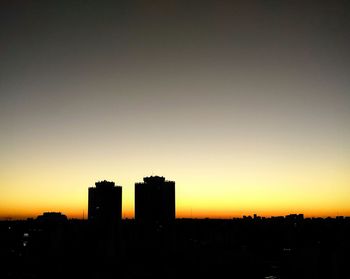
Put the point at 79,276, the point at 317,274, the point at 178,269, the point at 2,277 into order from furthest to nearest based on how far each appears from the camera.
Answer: the point at 178,269
the point at 317,274
the point at 79,276
the point at 2,277

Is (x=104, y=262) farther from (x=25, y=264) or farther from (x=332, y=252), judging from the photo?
(x=332, y=252)

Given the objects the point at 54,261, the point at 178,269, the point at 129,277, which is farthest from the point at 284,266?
the point at 54,261

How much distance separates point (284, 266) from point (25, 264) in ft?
394

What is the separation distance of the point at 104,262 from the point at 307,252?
9398cm

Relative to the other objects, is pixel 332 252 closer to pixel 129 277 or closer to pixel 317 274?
pixel 317 274

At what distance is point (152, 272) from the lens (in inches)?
7008

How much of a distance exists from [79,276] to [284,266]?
9395cm

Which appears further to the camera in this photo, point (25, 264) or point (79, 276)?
point (25, 264)

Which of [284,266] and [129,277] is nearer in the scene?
[129,277]

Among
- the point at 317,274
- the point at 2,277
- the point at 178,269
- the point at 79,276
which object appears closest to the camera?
the point at 2,277

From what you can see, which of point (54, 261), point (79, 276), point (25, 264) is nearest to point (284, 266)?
point (79, 276)

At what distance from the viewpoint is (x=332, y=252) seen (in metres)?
197

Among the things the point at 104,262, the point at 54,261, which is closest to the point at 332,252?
the point at 104,262

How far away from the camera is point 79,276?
166m
